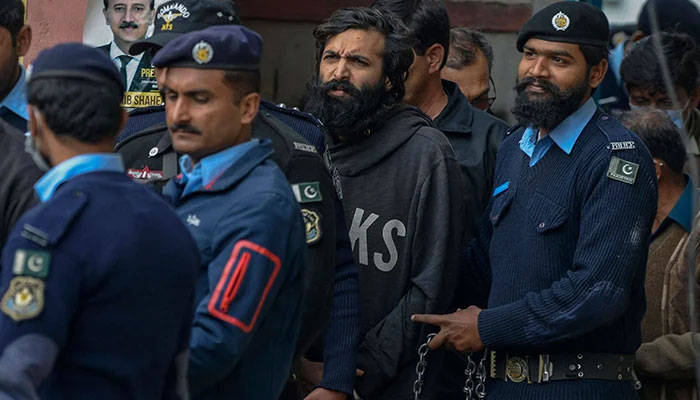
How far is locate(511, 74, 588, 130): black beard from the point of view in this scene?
4.48 metres

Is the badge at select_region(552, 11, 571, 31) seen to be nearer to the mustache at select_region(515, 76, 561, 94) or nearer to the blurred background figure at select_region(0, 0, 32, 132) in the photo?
the mustache at select_region(515, 76, 561, 94)

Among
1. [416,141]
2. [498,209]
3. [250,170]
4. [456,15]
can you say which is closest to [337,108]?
[416,141]

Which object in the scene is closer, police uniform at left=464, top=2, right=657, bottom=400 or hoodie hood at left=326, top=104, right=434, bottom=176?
police uniform at left=464, top=2, right=657, bottom=400

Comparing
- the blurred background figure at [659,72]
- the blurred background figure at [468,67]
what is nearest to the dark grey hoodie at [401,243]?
the blurred background figure at [659,72]

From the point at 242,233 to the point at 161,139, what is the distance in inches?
40.8

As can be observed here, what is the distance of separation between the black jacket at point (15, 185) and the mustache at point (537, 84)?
186 centimetres

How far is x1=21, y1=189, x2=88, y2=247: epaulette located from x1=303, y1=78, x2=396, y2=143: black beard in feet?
6.93

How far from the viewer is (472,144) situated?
5.39 m

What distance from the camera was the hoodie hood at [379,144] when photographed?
4.76m

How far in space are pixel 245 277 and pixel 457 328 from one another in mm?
1515

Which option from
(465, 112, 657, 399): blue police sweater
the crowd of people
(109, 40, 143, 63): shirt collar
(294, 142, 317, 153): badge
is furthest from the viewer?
(109, 40, 143, 63): shirt collar

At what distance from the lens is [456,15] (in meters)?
8.80

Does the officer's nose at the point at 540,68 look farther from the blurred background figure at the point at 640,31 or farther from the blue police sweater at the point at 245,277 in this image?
the blue police sweater at the point at 245,277

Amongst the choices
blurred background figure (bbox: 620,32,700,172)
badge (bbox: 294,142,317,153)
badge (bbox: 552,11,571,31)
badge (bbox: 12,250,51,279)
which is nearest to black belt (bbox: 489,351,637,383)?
badge (bbox: 294,142,317,153)
